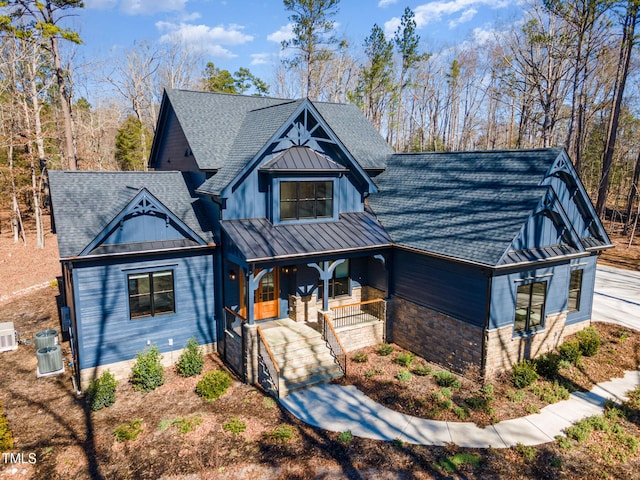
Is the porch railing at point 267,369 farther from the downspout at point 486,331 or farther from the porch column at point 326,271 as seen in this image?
the downspout at point 486,331

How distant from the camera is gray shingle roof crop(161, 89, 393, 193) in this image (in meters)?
15.4

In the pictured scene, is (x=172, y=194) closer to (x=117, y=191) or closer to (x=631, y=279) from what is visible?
(x=117, y=191)

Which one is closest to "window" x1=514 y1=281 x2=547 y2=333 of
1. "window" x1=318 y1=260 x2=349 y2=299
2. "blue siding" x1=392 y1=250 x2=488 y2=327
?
"blue siding" x1=392 y1=250 x2=488 y2=327

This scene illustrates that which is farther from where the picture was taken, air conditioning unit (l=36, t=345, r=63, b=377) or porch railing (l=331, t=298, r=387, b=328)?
porch railing (l=331, t=298, r=387, b=328)

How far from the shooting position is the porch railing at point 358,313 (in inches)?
621

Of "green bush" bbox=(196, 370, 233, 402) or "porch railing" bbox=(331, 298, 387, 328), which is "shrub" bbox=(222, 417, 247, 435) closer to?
"green bush" bbox=(196, 370, 233, 402)

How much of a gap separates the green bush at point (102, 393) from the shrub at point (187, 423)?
7.82ft

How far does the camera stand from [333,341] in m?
→ 14.5

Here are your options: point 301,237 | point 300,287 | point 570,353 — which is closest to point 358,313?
point 300,287

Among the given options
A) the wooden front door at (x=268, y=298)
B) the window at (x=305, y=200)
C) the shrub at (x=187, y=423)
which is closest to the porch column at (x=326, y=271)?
the wooden front door at (x=268, y=298)

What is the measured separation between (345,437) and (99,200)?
35.9 feet

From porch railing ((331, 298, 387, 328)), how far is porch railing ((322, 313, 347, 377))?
2.58 feet

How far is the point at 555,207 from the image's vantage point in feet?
44.9

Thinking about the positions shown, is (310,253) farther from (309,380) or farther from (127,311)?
(127,311)
